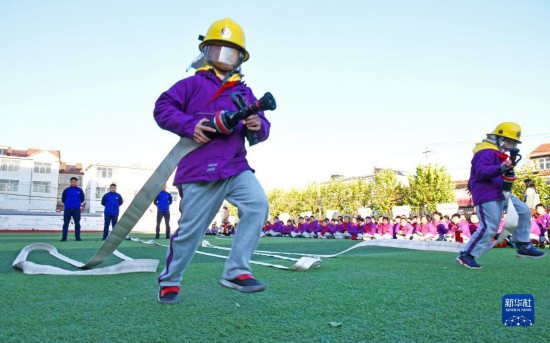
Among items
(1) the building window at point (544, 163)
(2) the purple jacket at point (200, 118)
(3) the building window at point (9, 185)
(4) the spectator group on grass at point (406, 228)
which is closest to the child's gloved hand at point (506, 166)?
(2) the purple jacket at point (200, 118)

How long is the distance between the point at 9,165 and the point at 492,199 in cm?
6711

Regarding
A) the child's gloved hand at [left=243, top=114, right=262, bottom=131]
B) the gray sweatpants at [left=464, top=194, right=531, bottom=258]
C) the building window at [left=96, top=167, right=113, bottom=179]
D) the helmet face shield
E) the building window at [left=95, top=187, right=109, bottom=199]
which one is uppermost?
the building window at [left=96, top=167, right=113, bottom=179]

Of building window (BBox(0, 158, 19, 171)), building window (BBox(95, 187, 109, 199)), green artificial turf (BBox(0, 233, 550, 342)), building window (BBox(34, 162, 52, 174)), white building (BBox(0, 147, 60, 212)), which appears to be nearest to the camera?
green artificial turf (BBox(0, 233, 550, 342))

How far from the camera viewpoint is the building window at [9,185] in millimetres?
59156

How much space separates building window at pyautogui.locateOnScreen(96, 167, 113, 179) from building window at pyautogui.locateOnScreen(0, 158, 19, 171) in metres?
10.5

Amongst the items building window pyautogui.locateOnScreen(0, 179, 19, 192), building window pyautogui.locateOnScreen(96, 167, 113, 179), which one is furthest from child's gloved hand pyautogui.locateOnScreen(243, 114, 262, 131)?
building window pyautogui.locateOnScreen(0, 179, 19, 192)

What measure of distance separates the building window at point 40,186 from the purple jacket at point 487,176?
217 feet

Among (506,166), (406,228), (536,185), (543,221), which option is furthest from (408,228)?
(536,185)

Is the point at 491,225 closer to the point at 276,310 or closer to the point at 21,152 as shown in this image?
the point at 276,310

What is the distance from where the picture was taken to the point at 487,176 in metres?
5.40

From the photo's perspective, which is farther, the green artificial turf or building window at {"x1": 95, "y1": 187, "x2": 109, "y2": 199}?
building window at {"x1": 95, "y1": 187, "x2": 109, "y2": 199}

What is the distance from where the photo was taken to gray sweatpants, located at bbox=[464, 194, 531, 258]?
5488 millimetres

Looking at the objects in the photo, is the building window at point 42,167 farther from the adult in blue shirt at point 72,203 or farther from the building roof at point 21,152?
the adult in blue shirt at point 72,203

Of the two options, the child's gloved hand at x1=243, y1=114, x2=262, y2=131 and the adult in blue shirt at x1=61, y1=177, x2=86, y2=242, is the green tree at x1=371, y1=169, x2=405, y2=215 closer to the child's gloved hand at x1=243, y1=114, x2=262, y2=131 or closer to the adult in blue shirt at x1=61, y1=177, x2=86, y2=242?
the adult in blue shirt at x1=61, y1=177, x2=86, y2=242
